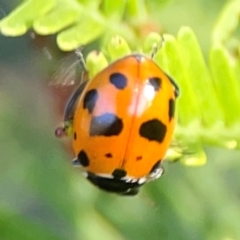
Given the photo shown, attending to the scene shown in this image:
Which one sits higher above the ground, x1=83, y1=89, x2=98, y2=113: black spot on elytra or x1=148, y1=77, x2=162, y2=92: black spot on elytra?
x1=148, y1=77, x2=162, y2=92: black spot on elytra

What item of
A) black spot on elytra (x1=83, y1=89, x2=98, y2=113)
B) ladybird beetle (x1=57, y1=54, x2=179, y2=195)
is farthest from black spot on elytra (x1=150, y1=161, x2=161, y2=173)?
black spot on elytra (x1=83, y1=89, x2=98, y2=113)

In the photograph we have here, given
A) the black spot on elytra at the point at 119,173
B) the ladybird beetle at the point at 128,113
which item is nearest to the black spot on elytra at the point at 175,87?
the ladybird beetle at the point at 128,113

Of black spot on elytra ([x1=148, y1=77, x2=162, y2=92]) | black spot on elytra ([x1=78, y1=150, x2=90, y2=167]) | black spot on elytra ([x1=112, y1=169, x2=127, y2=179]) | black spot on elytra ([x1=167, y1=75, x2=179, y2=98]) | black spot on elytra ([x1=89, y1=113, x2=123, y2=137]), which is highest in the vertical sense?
black spot on elytra ([x1=148, y1=77, x2=162, y2=92])

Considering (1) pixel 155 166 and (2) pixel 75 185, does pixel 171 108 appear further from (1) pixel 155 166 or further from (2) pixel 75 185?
(2) pixel 75 185

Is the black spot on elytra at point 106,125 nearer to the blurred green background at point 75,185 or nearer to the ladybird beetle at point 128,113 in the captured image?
the ladybird beetle at point 128,113

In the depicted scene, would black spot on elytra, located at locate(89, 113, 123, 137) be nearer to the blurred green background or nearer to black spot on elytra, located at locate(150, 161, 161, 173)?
black spot on elytra, located at locate(150, 161, 161, 173)

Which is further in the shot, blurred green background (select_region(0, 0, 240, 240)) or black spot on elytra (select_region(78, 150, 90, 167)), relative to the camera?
blurred green background (select_region(0, 0, 240, 240))

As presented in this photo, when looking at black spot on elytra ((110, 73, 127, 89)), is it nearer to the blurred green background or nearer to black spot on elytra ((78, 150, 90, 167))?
black spot on elytra ((78, 150, 90, 167))
